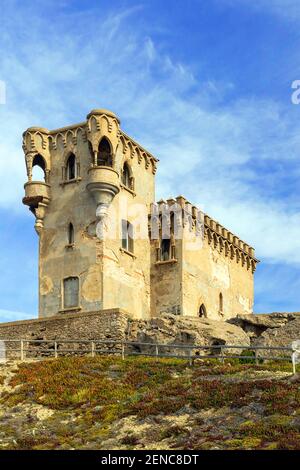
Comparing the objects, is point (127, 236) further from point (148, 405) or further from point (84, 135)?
point (148, 405)

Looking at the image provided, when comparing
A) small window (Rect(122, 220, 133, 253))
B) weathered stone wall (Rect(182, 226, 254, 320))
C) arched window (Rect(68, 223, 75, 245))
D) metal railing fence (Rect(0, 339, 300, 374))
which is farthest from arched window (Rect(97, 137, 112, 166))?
metal railing fence (Rect(0, 339, 300, 374))

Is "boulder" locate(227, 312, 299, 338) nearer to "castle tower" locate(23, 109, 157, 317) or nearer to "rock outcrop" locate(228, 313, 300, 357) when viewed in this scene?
"rock outcrop" locate(228, 313, 300, 357)

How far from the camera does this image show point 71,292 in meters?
50.8

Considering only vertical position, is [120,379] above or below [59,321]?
below

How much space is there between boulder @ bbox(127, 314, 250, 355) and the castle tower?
4971 millimetres

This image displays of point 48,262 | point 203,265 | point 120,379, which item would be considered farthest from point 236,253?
point 120,379

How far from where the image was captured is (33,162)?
53.3 meters

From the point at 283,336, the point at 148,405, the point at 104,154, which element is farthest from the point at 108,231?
the point at 148,405

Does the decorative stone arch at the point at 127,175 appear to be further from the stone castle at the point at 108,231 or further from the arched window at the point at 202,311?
the arched window at the point at 202,311

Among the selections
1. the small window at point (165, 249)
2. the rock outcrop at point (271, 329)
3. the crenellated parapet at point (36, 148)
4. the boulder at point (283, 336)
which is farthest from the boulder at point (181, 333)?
the crenellated parapet at point (36, 148)

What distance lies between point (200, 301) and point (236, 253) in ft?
30.0

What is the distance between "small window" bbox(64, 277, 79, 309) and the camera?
50.5 m
